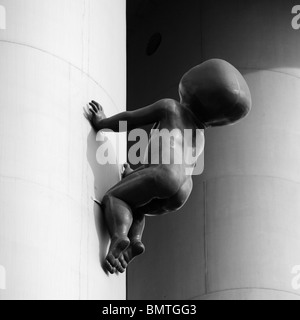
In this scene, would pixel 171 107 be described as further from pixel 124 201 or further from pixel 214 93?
pixel 124 201

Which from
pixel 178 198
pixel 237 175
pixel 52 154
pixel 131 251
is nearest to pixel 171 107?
pixel 178 198

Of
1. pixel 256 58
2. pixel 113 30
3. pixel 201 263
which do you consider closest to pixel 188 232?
pixel 201 263

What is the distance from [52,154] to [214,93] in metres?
1.67

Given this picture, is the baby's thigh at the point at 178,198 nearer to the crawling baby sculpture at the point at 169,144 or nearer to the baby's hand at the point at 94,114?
the crawling baby sculpture at the point at 169,144

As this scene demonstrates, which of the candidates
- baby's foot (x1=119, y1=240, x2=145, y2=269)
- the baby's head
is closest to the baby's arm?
the baby's head

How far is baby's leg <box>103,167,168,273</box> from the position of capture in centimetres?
1105

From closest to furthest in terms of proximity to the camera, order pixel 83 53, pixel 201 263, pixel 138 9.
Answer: pixel 83 53 < pixel 201 263 < pixel 138 9

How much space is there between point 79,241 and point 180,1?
32.5ft

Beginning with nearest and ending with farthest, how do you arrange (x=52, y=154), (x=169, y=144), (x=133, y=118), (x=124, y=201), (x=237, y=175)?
(x=52, y=154) → (x=124, y=201) → (x=169, y=144) → (x=133, y=118) → (x=237, y=175)

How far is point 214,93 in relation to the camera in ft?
37.9

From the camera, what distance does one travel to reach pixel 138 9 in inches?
818

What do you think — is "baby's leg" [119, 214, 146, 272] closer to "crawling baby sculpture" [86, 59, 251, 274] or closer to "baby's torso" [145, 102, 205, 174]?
"crawling baby sculpture" [86, 59, 251, 274]

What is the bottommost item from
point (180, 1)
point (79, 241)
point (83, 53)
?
point (79, 241)

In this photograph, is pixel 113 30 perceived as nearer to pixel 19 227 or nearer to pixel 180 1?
pixel 19 227
